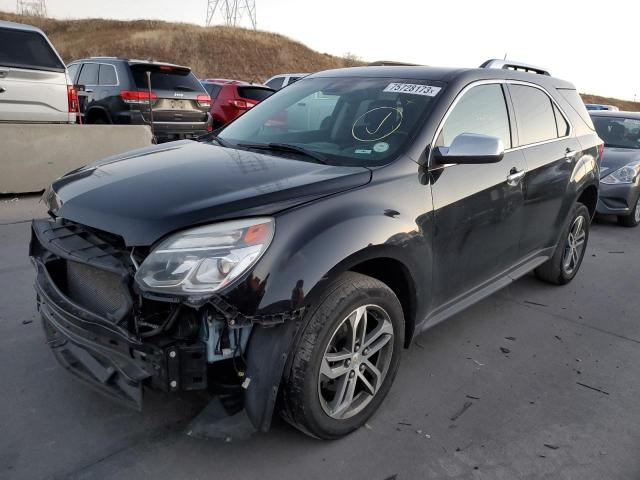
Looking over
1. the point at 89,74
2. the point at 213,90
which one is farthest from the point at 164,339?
the point at 213,90

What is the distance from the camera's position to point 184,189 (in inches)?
95.3

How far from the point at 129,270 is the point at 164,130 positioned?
8.37 meters

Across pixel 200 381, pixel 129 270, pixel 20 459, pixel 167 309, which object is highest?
pixel 129 270

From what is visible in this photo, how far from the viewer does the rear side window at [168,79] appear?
9758 mm

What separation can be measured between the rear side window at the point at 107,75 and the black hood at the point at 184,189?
24.9 ft

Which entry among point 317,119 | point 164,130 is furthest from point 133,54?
point 317,119

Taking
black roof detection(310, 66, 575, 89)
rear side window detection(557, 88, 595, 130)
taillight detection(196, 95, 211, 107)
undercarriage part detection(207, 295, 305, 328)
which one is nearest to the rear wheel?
rear side window detection(557, 88, 595, 130)

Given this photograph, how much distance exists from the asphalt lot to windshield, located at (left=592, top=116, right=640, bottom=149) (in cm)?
544

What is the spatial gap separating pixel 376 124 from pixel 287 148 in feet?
1.78

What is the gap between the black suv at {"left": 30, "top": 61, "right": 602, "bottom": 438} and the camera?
84.3 inches

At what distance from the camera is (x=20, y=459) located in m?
2.37

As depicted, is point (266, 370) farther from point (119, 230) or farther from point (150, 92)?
point (150, 92)

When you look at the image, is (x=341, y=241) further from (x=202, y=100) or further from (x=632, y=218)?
(x=202, y=100)

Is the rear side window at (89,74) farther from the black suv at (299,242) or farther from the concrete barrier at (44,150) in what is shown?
the black suv at (299,242)
